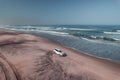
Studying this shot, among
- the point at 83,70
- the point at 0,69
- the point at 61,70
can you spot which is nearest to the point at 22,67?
the point at 0,69

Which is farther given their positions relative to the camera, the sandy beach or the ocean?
the ocean

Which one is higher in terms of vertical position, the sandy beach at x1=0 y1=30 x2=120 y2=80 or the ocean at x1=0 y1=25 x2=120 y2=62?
the sandy beach at x1=0 y1=30 x2=120 y2=80

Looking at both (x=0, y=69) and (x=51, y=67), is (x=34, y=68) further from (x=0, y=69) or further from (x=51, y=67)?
(x=0, y=69)

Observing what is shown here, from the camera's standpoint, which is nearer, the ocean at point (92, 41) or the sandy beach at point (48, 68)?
the sandy beach at point (48, 68)

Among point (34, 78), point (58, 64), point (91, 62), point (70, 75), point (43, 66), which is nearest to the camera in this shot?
point (34, 78)

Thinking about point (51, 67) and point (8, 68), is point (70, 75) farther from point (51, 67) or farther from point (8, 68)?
point (8, 68)

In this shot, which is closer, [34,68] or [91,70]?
[34,68]

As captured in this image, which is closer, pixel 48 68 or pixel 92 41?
pixel 48 68

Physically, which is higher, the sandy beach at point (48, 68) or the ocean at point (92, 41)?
the sandy beach at point (48, 68)

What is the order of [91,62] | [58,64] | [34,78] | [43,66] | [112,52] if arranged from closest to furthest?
[34,78] < [43,66] < [58,64] < [91,62] < [112,52]

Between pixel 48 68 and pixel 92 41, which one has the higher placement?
pixel 48 68

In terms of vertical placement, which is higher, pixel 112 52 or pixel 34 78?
pixel 34 78
